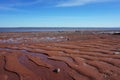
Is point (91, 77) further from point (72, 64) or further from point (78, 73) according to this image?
point (72, 64)

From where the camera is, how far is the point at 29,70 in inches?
300

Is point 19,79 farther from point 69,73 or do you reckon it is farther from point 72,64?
point 72,64

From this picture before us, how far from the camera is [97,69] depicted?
768cm

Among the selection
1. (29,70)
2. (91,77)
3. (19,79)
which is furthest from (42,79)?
(91,77)

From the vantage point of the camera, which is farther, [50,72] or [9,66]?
[9,66]

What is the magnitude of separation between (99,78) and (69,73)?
134cm

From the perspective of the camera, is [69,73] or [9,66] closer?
[69,73]

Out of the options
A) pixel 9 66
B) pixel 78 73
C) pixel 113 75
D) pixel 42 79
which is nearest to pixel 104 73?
pixel 113 75

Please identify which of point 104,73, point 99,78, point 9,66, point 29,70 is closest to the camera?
point 99,78

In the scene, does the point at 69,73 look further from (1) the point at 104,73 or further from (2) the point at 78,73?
(1) the point at 104,73

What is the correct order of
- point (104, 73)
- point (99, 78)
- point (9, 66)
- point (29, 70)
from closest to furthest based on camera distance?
point (99, 78) < point (104, 73) < point (29, 70) < point (9, 66)

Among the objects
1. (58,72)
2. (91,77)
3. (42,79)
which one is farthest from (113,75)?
(42,79)

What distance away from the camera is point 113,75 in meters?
6.73

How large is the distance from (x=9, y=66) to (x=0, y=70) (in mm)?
670
